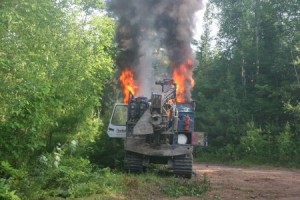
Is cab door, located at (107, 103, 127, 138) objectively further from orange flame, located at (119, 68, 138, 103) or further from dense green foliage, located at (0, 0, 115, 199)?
orange flame, located at (119, 68, 138, 103)

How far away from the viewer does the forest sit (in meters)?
7.87

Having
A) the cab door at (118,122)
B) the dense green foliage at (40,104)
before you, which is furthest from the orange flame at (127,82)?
the dense green foliage at (40,104)

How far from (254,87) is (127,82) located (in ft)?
50.6

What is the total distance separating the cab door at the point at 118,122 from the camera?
13.7 m

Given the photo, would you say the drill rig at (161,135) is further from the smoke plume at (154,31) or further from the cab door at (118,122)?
the smoke plume at (154,31)

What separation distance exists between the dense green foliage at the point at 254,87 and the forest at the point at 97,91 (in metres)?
0.08

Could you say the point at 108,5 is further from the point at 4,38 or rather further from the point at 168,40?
the point at 4,38

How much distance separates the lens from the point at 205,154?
1078 inches

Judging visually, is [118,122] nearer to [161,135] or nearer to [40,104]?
[161,135]

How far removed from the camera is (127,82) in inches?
680

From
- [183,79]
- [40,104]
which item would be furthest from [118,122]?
[40,104]

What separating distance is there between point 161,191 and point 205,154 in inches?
694

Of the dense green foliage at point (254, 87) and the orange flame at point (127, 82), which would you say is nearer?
the orange flame at point (127, 82)

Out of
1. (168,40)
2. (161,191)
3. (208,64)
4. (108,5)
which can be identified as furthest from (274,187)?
(208,64)
